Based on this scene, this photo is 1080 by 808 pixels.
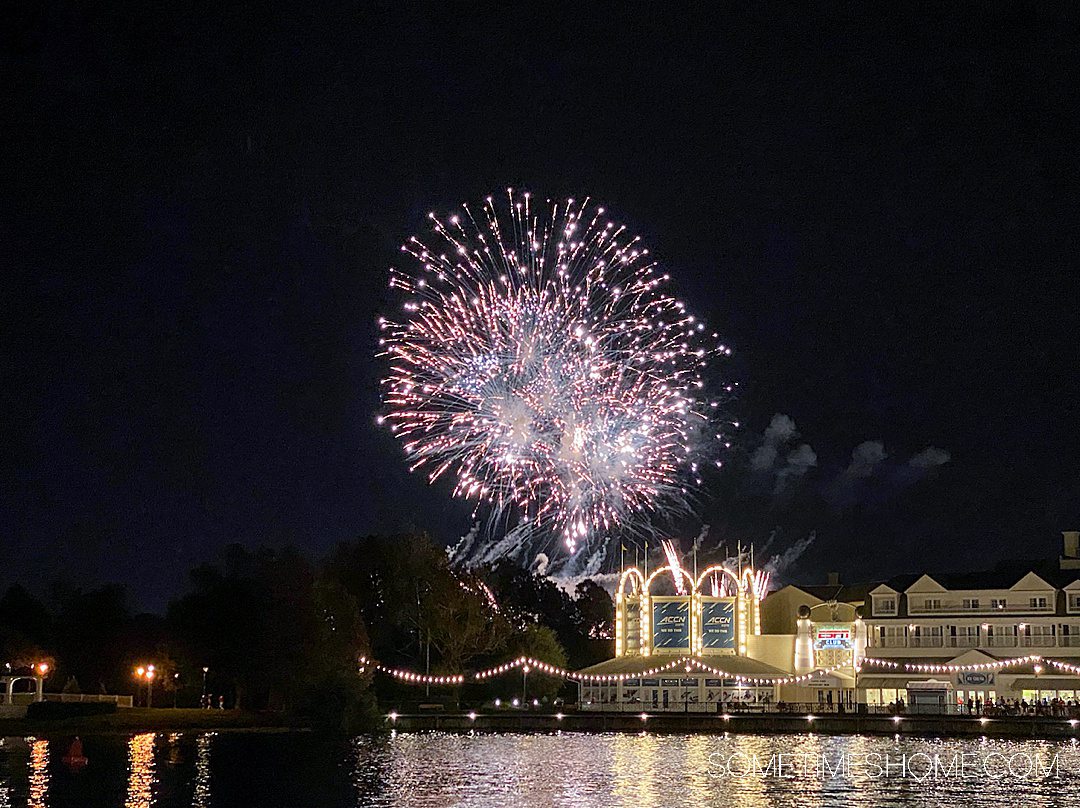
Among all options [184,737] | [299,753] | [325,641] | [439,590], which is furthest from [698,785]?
[439,590]

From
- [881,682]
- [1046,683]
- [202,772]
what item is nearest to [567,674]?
[881,682]

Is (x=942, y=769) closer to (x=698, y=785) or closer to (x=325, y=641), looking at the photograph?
(x=698, y=785)

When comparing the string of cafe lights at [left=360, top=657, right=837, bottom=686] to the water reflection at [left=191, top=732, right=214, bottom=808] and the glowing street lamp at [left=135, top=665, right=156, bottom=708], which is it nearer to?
the glowing street lamp at [left=135, top=665, right=156, bottom=708]

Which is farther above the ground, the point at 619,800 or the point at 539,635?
the point at 539,635

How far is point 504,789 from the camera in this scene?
174 feet

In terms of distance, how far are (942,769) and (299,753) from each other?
1224 inches

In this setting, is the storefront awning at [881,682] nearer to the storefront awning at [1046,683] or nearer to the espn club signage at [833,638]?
the espn club signage at [833,638]

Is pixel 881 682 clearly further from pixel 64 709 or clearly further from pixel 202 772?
pixel 64 709

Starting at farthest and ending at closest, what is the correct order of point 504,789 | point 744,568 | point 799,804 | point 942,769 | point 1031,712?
point 744,568 → point 1031,712 → point 942,769 → point 504,789 → point 799,804

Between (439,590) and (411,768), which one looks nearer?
(411,768)

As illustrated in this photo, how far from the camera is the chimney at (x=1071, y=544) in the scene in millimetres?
104750

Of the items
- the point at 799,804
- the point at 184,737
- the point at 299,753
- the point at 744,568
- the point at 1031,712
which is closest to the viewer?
the point at 799,804

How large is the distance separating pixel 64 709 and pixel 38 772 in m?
25.0

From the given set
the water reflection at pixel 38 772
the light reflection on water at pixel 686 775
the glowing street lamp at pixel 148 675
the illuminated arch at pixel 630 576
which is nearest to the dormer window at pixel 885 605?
the illuminated arch at pixel 630 576
